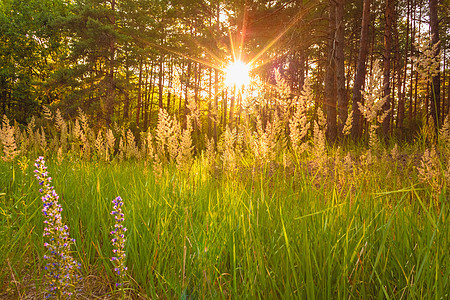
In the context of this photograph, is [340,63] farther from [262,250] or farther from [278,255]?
[262,250]

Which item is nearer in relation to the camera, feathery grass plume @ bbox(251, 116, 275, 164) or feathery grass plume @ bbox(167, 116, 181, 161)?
feathery grass plume @ bbox(251, 116, 275, 164)

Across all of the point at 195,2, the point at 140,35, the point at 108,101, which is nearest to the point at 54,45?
the point at 140,35

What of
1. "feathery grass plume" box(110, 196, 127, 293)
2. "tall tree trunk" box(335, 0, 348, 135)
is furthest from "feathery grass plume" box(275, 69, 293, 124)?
"tall tree trunk" box(335, 0, 348, 135)

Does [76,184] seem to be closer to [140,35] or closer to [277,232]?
[277,232]

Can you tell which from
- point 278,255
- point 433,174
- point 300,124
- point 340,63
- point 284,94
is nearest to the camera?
point 278,255

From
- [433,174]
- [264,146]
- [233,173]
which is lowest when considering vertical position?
[233,173]

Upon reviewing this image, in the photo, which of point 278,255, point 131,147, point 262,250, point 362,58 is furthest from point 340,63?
point 262,250

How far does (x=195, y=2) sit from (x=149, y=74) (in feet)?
51.4

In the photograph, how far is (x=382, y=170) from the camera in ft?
8.76

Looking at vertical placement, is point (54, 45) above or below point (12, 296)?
above

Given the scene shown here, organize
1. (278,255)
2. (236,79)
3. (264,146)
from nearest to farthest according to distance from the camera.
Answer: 1. (278,255)
2. (264,146)
3. (236,79)

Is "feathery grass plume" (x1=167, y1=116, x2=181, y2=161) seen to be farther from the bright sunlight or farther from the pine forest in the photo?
the bright sunlight

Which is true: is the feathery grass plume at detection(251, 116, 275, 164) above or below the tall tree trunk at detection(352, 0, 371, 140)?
below

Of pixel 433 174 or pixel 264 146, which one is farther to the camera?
pixel 264 146
